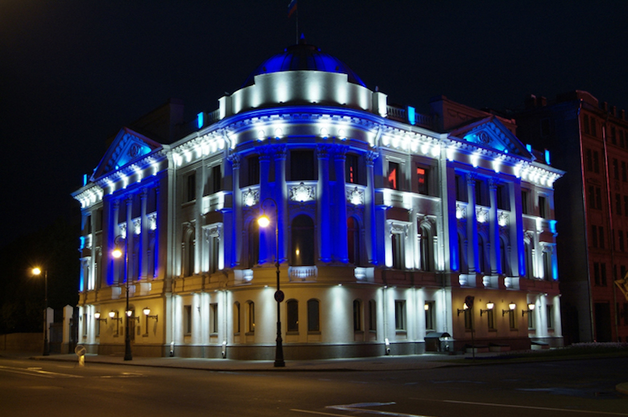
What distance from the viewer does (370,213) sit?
138 feet

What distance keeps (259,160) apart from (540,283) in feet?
82.8

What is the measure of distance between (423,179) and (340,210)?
9.06 m

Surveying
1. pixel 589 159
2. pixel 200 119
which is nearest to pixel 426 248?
pixel 200 119

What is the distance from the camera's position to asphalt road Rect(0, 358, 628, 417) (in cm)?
1478

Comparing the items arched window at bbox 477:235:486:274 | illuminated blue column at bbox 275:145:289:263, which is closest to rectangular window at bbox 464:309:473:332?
arched window at bbox 477:235:486:274

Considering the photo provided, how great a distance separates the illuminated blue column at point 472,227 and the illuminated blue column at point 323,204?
500 inches

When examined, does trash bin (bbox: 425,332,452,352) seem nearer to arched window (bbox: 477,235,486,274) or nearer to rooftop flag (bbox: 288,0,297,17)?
arched window (bbox: 477,235,486,274)

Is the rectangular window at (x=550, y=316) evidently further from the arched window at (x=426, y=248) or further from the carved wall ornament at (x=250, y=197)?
the carved wall ornament at (x=250, y=197)

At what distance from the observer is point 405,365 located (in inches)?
1233

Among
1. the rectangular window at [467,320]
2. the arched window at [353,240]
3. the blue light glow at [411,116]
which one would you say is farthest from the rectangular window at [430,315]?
the blue light glow at [411,116]

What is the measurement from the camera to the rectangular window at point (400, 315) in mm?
43513

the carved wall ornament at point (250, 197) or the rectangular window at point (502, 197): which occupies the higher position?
the rectangular window at point (502, 197)

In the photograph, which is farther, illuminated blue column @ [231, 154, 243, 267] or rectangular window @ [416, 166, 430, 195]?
rectangular window @ [416, 166, 430, 195]

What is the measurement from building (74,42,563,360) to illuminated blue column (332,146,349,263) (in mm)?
66
